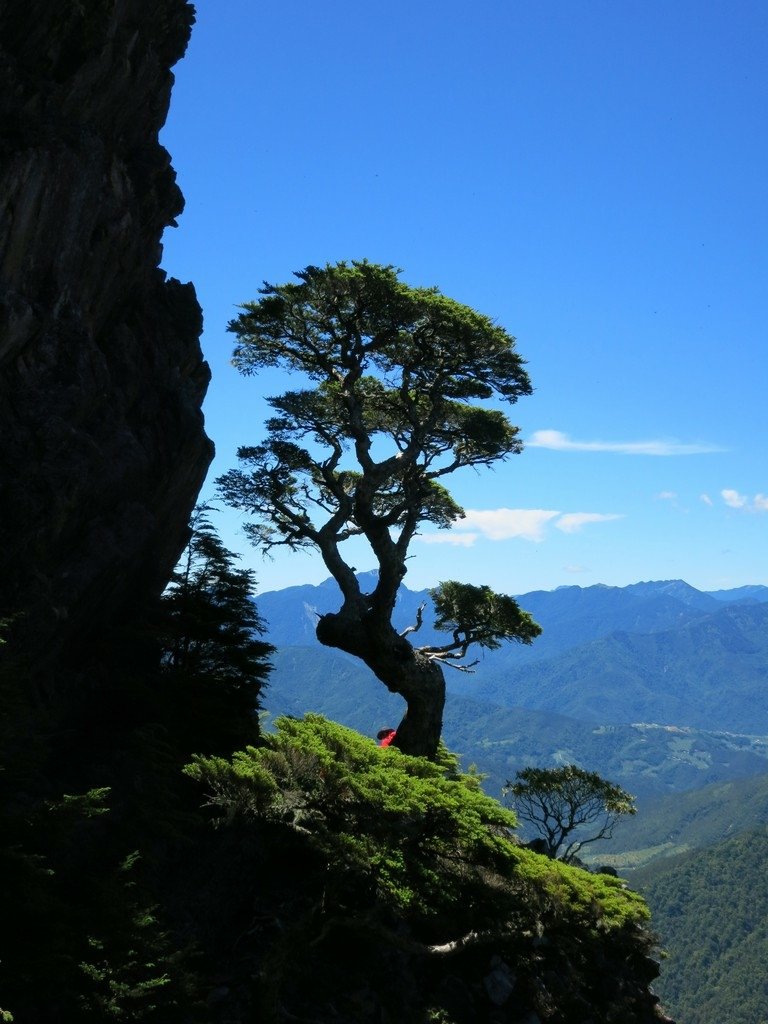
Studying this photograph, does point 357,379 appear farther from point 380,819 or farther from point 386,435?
point 380,819

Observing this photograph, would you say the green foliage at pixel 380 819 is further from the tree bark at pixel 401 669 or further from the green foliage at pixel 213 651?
the tree bark at pixel 401 669

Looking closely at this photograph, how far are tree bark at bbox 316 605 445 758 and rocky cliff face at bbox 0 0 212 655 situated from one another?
7049 mm

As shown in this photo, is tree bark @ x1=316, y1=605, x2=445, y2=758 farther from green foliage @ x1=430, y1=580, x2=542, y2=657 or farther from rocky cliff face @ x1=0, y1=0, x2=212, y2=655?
rocky cliff face @ x1=0, y1=0, x2=212, y2=655

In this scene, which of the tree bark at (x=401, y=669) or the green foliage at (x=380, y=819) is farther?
the tree bark at (x=401, y=669)

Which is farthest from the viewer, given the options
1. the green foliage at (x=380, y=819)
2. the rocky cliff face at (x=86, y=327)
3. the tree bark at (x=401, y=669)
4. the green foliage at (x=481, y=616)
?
the green foliage at (x=481, y=616)

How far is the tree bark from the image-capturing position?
95.5 feet

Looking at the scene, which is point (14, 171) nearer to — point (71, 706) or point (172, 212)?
point (172, 212)

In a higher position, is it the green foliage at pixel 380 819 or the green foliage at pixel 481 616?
the green foliage at pixel 481 616

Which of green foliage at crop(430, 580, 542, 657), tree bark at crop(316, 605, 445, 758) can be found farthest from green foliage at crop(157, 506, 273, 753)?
green foliage at crop(430, 580, 542, 657)

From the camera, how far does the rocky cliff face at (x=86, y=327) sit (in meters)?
21.4

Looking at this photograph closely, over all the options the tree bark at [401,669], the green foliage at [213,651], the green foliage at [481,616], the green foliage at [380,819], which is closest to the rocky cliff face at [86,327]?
the green foliage at [213,651]

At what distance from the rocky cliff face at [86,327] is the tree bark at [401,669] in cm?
705

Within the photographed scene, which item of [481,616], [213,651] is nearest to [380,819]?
[213,651]

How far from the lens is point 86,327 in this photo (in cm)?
2564
